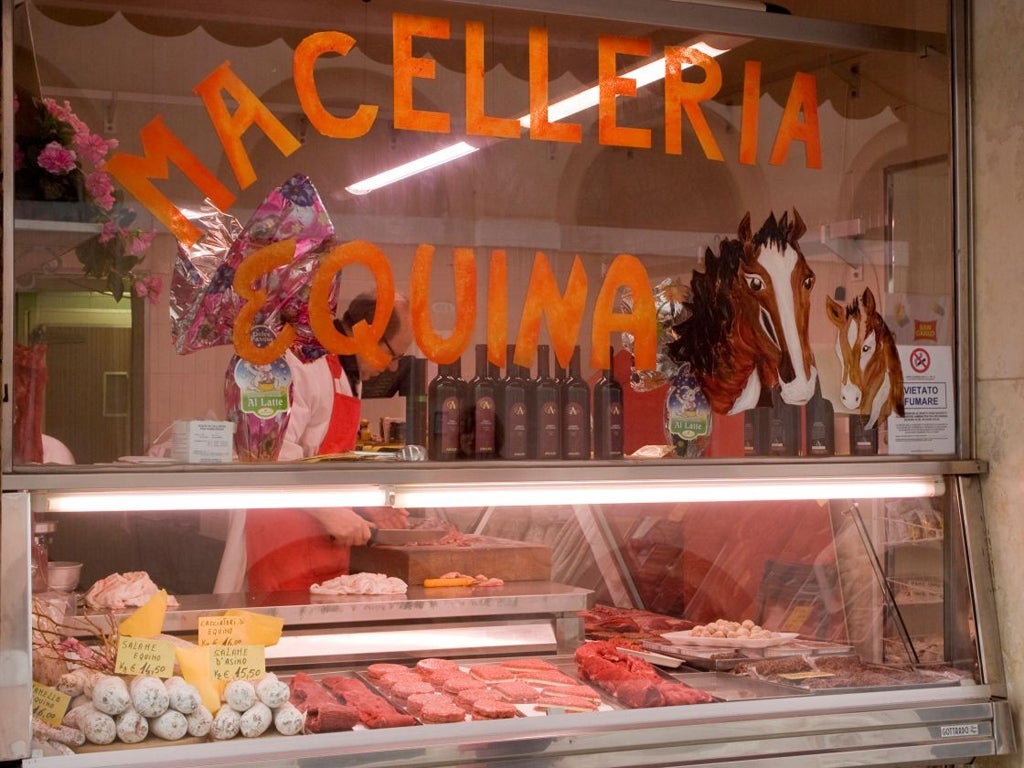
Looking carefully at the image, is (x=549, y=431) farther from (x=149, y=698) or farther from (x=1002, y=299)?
(x=1002, y=299)

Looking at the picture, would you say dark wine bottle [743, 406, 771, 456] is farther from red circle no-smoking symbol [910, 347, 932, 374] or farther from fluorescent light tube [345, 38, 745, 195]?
fluorescent light tube [345, 38, 745, 195]

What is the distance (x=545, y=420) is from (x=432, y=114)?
2.85 ft

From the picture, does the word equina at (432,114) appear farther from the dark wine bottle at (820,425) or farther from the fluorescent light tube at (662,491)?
the fluorescent light tube at (662,491)

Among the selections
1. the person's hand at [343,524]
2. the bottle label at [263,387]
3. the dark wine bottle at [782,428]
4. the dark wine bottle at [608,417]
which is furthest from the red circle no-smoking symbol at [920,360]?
the bottle label at [263,387]

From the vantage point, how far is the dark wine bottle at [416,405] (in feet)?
10.9

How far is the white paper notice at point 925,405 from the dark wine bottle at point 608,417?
34.5 inches

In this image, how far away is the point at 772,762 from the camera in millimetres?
3330

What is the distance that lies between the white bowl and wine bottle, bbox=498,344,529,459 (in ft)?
3.59

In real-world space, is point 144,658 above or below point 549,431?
below

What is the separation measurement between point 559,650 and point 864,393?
46.6 inches

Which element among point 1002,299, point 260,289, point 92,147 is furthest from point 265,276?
point 1002,299

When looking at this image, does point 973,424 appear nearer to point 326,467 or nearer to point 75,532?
point 326,467

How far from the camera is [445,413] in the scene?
334cm

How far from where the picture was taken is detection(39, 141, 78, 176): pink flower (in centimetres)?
297
